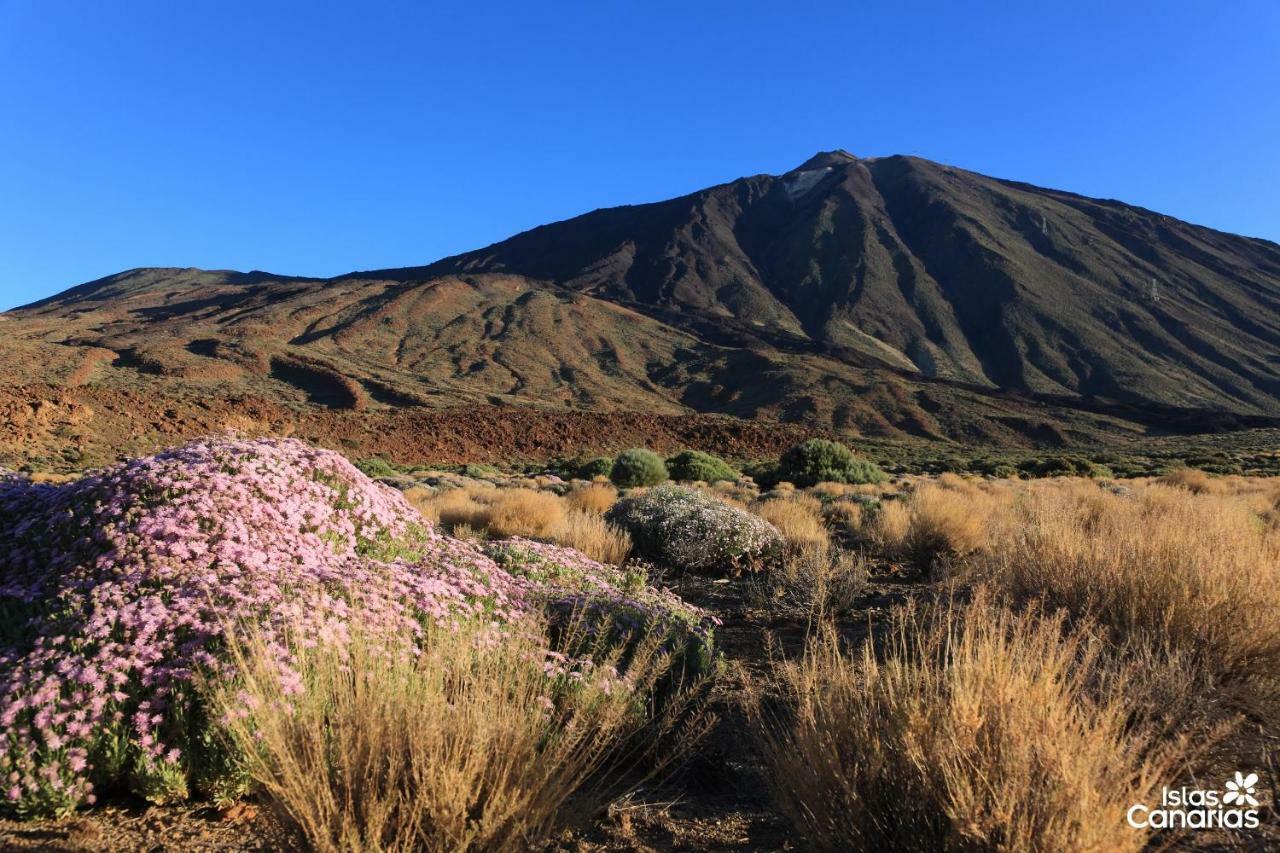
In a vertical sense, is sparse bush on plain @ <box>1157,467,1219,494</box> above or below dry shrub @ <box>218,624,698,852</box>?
below

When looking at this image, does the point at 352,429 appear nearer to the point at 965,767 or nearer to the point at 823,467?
the point at 823,467

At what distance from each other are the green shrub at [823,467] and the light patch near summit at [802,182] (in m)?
155

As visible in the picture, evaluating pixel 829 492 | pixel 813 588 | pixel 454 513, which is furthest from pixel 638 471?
pixel 813 588

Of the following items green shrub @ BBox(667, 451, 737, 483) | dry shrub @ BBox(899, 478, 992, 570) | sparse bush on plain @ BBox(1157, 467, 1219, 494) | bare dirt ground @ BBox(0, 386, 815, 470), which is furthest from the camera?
bare dirt ground @ BBox(0, 386, 815, 470)

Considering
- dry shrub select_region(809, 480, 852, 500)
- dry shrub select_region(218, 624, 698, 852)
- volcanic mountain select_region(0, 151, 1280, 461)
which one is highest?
volcanic mountain select_region(0, 151, 1280, 461)

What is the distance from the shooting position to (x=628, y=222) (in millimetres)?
169750

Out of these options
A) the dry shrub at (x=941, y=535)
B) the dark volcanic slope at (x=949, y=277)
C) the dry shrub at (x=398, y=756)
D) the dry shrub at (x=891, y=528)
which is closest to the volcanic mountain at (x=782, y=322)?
the dark volcanic slope at (x=949, y=277)

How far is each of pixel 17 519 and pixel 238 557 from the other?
1919 millimetres

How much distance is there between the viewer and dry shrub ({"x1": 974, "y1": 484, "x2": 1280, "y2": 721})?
4355 mm

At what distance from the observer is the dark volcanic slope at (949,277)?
101500 millimetres

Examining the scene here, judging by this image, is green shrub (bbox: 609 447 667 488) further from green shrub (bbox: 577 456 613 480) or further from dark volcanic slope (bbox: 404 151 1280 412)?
dark volcanic slope (bbox: 404 151 1280 412)

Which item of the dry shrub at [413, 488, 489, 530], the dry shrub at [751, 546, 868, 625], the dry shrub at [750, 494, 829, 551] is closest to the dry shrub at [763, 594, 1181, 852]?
the dry shrub at [751, 546, 868, 625]

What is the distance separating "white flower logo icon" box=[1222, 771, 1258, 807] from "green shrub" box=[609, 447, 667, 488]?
865 inches

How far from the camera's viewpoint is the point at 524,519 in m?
10.7
